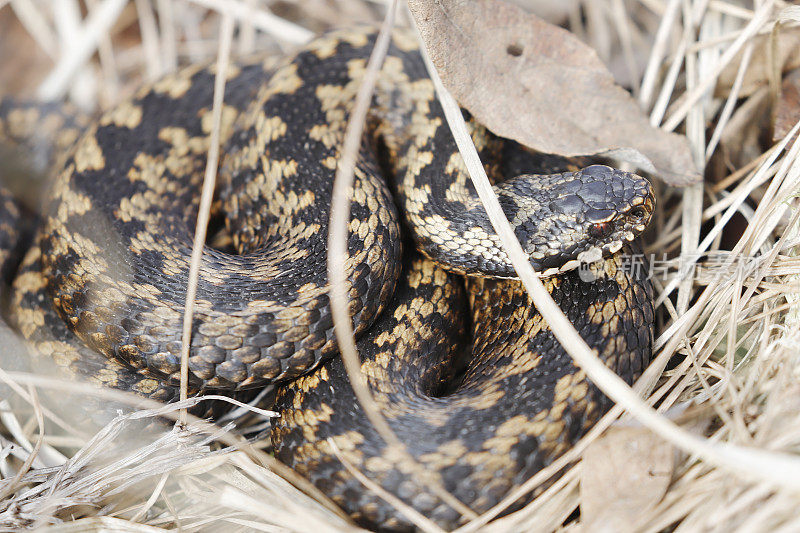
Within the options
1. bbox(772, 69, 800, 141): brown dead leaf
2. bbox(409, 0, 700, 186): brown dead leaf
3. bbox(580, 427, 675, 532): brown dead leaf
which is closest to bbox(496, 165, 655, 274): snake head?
bbox(409, 0, 700, 186): brown dead leaf

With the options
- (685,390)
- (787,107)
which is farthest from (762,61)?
(685,390)

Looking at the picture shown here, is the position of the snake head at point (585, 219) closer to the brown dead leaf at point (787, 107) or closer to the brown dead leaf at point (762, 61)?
the brown dead leaf at point (787, 107)

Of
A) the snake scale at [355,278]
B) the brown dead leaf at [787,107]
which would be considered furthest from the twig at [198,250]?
the brown dead leaf at [787,107]

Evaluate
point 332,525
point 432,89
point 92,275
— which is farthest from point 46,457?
point 432,89

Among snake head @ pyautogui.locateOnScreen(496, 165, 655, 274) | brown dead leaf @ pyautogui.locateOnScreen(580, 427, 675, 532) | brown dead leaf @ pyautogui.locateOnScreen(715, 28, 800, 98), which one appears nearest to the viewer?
brown dead leaf @ pyautogui.locateOnScreen(580, 427, 675, 532)

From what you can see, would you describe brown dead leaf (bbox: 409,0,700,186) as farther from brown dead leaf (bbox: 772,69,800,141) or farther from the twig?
the twig

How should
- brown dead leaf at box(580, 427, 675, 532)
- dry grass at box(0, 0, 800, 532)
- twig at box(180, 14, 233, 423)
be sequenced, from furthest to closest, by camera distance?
twig at box(180, 14, 233, 423) → brown dead leaf at box(580, 427, 675, 532) → dry grass at box(0, 0, 800, 532)

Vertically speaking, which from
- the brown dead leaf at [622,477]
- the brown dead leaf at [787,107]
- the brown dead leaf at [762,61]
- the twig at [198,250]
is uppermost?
the brown dead leaf at [762,61]
